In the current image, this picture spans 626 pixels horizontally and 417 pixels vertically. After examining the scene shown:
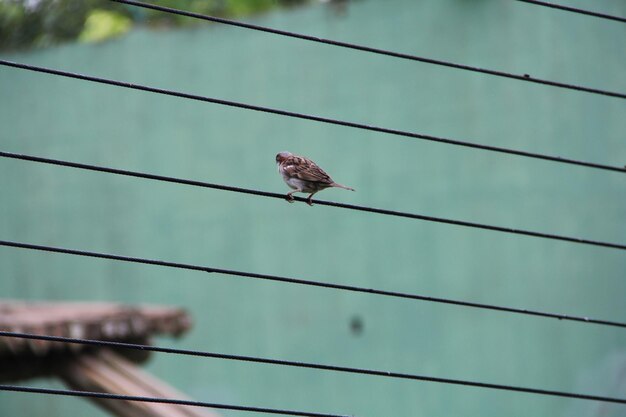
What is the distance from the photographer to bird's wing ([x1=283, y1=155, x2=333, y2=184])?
5863 mm

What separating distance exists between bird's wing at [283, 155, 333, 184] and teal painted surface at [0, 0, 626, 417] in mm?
4796

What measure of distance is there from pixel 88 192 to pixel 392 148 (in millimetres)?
4143

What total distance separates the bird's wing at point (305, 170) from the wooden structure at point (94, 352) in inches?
85.1

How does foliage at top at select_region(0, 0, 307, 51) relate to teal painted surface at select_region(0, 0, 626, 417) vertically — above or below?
above

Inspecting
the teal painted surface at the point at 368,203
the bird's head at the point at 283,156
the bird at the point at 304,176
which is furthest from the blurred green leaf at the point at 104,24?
the bird at the point at 304,176

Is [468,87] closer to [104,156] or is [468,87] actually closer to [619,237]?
[619,237]

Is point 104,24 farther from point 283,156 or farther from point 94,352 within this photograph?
point 283,156

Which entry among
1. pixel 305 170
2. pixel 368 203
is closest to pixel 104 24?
pixel 368 203

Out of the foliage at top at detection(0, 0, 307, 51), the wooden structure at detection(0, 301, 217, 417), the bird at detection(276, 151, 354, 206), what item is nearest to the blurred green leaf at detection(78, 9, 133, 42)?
the foliage at top at detection(0, 0, 307, 51)

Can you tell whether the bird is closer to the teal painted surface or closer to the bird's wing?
the bird's wing

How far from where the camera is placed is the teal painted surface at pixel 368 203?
1043 centimetres

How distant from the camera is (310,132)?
11547 millimetres

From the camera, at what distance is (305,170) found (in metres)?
5.93

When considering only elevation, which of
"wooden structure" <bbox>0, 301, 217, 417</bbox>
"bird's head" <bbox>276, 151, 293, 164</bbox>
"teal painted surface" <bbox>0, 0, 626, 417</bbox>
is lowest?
"wooden structure" <bbox>0, 301, 217, 417</bbox>
